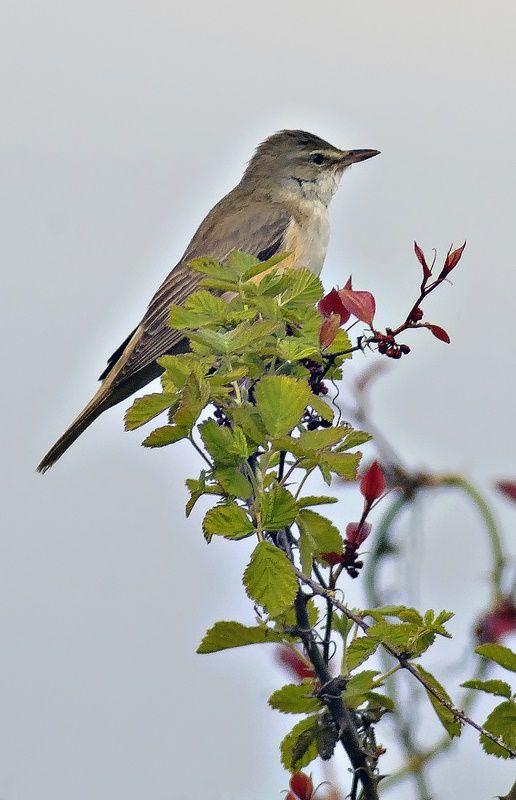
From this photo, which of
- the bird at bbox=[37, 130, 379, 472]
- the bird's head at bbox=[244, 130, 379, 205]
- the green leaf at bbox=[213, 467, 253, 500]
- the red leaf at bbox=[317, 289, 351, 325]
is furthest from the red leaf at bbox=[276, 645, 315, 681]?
the bird's head at bbox=[244, 130, 379, 205]

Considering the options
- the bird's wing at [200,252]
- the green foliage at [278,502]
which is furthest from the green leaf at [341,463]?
the bird's wing at [200,252]

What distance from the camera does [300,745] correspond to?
247cm

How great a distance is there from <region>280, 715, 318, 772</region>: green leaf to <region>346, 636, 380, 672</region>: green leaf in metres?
0.15

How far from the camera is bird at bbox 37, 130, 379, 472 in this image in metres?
6.29

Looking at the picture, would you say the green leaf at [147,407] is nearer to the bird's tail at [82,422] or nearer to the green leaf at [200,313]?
the green leaf at [200,313]

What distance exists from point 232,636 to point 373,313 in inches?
32.9

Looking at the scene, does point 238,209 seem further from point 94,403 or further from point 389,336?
point 389,336

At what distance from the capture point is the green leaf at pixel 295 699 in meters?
2.54

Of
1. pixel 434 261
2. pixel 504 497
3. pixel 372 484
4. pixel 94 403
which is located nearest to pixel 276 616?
pixel 372 484

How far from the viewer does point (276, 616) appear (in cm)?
233

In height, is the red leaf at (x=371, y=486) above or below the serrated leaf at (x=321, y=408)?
below

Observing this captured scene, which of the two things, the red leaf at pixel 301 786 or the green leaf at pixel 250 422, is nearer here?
the green leaf at pixel 250 422

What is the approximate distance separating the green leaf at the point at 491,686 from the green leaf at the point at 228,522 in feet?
1.88

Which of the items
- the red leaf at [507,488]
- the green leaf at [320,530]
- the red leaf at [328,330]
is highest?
the red leaf at [328,330]
